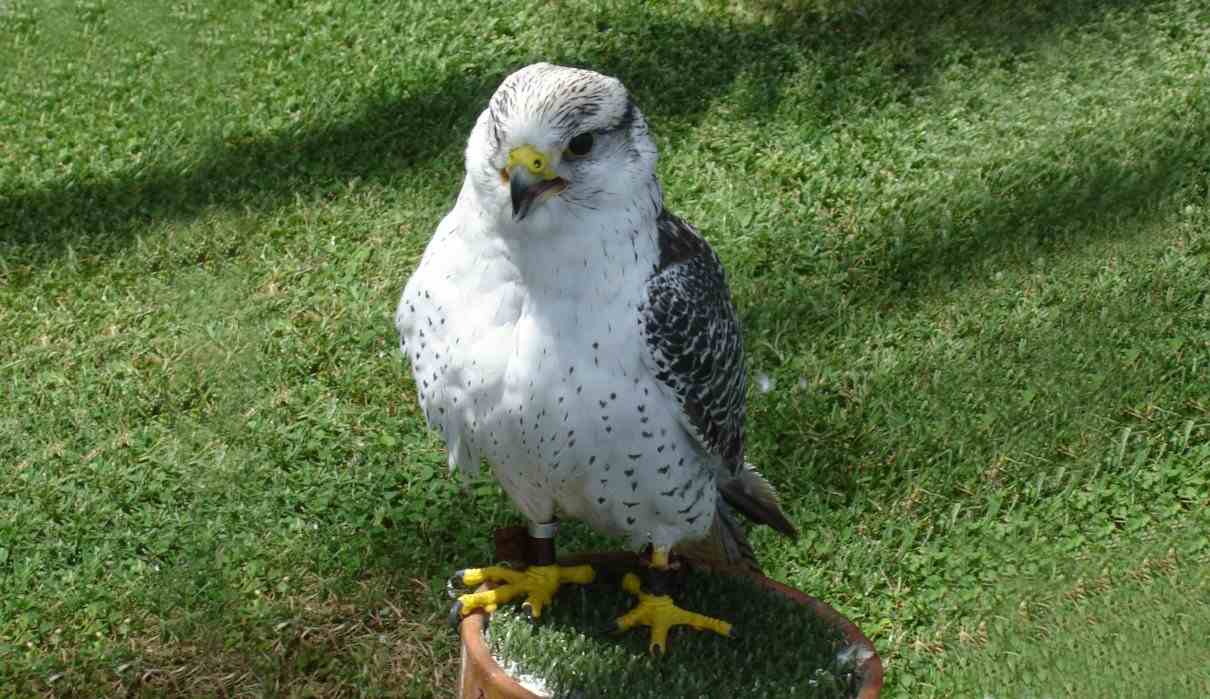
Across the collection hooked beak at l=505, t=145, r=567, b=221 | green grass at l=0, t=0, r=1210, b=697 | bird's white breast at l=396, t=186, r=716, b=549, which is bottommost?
green grass at l=0, t=0, r=1210, b=697

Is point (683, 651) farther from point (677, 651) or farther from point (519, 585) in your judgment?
point (519, 585)

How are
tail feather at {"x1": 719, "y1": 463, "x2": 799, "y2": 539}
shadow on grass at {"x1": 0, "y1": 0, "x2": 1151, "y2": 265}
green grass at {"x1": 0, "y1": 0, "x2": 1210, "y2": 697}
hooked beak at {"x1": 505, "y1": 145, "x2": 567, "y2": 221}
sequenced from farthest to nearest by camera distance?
shadow on grass at {"x1": 0, "y1": 0, "x2": 1151, "y2": 265} < green grass at {"x1": 0, "y1": 0, "x2": 1210, "y2": 697} < tail feather at {"x1": 719, "y1": 463, "x2": 799, "y2": 539} < hooked beak at {"x1": 505, "y1": 145, "x2": 567, "y2": 221}

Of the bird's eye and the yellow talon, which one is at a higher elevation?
the bird's eye

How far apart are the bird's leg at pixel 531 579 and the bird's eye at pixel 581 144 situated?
40.2 inches

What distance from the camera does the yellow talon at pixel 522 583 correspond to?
3336mm

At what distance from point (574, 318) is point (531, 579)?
2.61 feet

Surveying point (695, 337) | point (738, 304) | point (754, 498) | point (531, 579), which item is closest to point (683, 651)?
point (531, 579)

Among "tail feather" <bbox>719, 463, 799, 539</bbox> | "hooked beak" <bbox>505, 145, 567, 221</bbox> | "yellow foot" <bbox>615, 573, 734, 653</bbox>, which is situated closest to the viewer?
"hooked beak" <bbox>505, 145, 567, 221</bbox>

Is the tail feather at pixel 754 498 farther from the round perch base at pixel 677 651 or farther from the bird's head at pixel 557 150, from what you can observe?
the bird's head at pixel 557 150

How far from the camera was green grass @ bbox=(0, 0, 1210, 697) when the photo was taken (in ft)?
12.9

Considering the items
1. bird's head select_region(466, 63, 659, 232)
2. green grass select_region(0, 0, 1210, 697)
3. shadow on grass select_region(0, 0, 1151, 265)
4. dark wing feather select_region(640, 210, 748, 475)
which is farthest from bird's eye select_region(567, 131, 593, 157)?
shadow on grass select_region(0, 0, 1151, 265)

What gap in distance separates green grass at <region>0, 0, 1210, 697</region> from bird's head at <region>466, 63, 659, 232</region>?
1582mm

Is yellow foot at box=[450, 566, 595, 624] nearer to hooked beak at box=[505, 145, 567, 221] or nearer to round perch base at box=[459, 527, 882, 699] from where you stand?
round perch base at box=[459, 527, 882, 699]

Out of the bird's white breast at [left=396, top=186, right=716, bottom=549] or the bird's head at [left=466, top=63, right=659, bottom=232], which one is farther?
the bird's white breast at [left=396, top=186, right=716, bottom=549]
